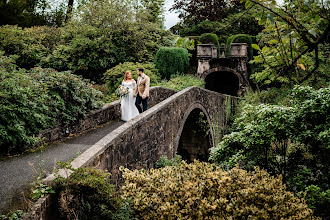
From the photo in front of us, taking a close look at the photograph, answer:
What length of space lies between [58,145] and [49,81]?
5.66 ft

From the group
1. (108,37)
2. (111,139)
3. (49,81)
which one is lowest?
(111,139)

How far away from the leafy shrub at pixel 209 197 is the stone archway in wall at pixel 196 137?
8.62 m

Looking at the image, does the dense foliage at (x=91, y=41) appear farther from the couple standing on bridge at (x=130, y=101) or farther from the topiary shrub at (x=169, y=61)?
the couple standing on bridge at (x=130, y=101)

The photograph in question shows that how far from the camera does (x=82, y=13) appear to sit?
18.0m

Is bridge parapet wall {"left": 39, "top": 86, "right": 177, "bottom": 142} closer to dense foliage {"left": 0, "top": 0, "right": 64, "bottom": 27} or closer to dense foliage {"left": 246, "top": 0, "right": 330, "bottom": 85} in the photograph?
dense foliage {"left": 246, "top": 0, "right": 330, "bottom": 85}

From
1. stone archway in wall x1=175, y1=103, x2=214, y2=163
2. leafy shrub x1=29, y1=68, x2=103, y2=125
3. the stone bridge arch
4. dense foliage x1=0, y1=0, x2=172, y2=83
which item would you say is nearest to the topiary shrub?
dense foliage x1=0, y1=0, x2=172, y2=83

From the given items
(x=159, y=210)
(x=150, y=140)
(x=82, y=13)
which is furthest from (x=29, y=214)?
(x=82, y=13)

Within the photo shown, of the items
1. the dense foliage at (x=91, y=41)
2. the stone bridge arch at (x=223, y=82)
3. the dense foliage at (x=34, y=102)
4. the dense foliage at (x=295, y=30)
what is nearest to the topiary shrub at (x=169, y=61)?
the dense foliage at (x=91, y=41)

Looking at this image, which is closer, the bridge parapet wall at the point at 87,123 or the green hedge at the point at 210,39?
the bridge parapet wall at the point at 87,123

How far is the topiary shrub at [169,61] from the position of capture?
711 inches

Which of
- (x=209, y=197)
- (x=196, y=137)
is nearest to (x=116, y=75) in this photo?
(x=196, y=137)

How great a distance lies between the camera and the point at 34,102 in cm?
632

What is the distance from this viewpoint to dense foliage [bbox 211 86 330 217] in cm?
519

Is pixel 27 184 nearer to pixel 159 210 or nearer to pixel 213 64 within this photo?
pixel 159 210
